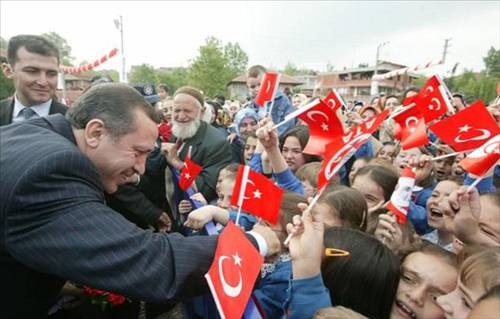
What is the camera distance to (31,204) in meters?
1.23

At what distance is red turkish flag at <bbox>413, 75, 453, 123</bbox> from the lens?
10.7ft

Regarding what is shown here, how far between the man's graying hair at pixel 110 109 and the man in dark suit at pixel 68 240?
146 millimetres

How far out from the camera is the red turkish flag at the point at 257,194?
1.69m

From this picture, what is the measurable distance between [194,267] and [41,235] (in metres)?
0.54

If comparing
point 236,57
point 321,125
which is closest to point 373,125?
point 321,125

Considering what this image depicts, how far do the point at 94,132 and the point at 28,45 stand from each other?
7.01ft

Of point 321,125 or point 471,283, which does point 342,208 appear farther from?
point 471,283

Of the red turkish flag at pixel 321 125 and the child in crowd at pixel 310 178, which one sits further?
the child in crowd at pixel 310 178

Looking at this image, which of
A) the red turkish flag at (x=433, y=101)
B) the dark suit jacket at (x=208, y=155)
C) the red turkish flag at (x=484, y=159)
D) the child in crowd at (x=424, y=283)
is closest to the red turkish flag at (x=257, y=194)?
the child in crowd at (x=424, y=283)

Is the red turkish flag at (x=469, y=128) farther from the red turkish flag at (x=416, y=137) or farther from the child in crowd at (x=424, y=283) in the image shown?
the child in crowd at (x=424, y=283)

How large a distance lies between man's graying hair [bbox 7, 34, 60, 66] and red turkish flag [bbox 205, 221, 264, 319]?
271 centimetres

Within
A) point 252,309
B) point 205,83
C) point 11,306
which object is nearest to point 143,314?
point 11,306

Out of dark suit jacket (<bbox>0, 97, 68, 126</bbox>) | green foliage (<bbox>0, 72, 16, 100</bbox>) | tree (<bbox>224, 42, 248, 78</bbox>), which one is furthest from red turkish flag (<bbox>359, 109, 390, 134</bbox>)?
tree (<bbox>224, 42, 248, 78</bbox>)

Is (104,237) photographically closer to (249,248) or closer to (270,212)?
(249,248)
